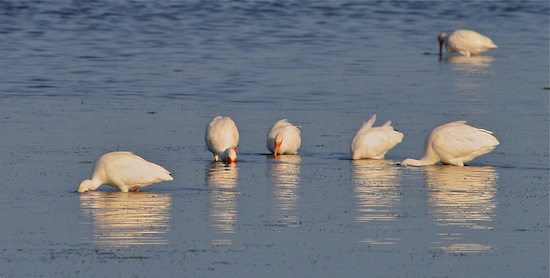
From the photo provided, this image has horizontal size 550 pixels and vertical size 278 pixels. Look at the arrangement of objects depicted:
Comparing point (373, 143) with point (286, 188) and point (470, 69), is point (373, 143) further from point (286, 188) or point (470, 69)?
point (470, 69)

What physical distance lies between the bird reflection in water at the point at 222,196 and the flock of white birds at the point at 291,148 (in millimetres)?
365

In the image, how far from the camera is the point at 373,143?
19.5 metres

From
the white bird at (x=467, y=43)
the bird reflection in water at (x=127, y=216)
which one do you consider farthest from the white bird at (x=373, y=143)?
the white bird at (x=467, y=43)

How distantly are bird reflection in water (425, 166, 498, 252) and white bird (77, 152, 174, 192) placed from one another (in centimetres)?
324

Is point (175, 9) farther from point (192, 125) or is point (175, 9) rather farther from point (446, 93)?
point (192, 125)

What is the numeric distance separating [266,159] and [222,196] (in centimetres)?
371

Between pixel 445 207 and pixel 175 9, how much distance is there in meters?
39.4

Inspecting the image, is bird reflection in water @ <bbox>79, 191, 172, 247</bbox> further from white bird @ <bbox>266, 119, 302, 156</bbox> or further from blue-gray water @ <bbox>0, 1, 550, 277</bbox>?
white bird @ <bbox>266, 119, 302, 156</bbox>

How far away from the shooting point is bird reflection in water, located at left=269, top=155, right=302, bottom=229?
1462cm

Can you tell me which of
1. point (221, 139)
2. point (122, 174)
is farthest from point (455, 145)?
point (122, 174)

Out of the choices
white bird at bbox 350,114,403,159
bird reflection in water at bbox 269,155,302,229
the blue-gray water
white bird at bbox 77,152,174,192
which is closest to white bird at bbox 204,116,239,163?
the blue-gray water

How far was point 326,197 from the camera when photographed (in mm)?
16062

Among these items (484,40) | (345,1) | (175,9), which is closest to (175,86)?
(484,40)

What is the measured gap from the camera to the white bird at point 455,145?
1873 centimetres
